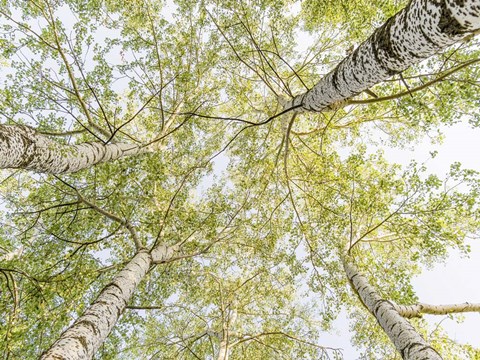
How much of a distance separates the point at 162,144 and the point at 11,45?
4.02 m

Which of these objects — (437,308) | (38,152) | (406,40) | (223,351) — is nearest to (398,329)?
(437,308)

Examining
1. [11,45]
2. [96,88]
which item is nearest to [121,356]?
[96,88]

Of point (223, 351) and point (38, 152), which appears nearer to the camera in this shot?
point (38, 152)

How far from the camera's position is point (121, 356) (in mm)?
6707

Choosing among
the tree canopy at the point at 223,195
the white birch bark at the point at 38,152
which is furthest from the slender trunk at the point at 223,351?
the white birch bark at the point at 38,152

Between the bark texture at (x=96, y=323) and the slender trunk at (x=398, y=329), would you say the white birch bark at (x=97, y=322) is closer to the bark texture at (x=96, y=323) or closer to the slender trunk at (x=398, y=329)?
the bark texture at (x=96, y=323)

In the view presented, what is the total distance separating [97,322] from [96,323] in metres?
0.02

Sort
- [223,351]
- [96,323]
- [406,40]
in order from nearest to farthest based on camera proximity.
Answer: [406,40] → [96,323] → [223,351]

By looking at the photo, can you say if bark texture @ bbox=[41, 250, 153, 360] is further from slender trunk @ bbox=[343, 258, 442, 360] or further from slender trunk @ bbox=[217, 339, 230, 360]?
slender trunk @ bbox=[343, 258, 442, 360]

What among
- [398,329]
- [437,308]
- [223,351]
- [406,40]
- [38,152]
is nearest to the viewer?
[406,40]

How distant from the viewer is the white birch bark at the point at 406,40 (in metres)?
1.56

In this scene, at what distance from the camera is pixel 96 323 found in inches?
110

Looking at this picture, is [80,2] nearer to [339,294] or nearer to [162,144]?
[162,144]

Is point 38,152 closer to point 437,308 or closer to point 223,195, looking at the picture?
point 223,195
